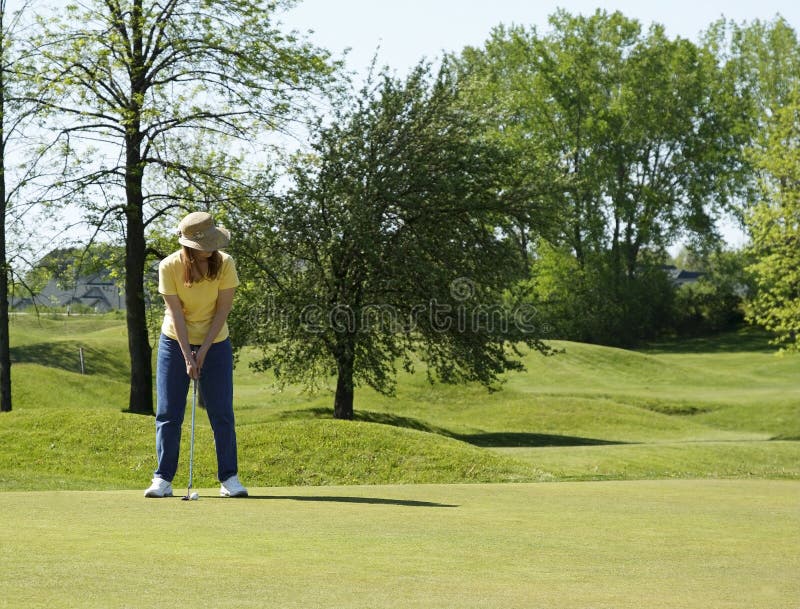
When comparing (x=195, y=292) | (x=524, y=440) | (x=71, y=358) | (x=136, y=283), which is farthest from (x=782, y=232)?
(x=195, y=292)

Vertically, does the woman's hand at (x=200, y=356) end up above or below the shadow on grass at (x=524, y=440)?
above

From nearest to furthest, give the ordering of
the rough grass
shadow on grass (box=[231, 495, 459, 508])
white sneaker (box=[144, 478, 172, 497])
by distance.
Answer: shadow on grass (box=[231, 495, 459, 508])
white sneaker (box=[144, 478, 172, 497])
the rough grass

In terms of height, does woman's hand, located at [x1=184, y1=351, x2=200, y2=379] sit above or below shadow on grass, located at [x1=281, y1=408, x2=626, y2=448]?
above

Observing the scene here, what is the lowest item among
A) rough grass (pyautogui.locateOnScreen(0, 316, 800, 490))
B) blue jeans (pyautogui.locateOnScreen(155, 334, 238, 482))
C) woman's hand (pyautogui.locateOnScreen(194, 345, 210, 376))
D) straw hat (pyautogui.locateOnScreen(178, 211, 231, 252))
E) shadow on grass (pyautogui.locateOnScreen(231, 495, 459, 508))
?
rough grass (pyautogui.locateOnScreen(0, 316, 800, 490))

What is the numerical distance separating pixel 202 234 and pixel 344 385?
21.6 metres

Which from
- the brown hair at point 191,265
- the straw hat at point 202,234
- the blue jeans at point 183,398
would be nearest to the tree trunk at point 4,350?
the blue jeans at point 183,398

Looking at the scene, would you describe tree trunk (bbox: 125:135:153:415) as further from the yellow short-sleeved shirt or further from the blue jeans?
the yellow short-sleeved shirt

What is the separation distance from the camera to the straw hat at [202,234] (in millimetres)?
8602

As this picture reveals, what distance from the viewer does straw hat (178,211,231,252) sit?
8.60 m

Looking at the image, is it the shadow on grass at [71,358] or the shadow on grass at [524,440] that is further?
the shadow on grass at [71,358]

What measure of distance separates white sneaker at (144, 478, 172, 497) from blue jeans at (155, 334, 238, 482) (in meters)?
0.12

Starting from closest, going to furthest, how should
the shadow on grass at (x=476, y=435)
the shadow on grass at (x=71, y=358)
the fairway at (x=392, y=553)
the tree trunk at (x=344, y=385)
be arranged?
the fairway at (x=392, y=553)
the tree trunk at (x=344, y=385)
the shadow on grass at (x=476, y=435)
the shadow on grass at (x=71, y=358)

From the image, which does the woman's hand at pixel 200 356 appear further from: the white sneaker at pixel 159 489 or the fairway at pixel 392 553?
the fairway at pixel 392 553

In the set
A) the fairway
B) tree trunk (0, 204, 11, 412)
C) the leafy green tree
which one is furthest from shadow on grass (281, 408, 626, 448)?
the fairway
